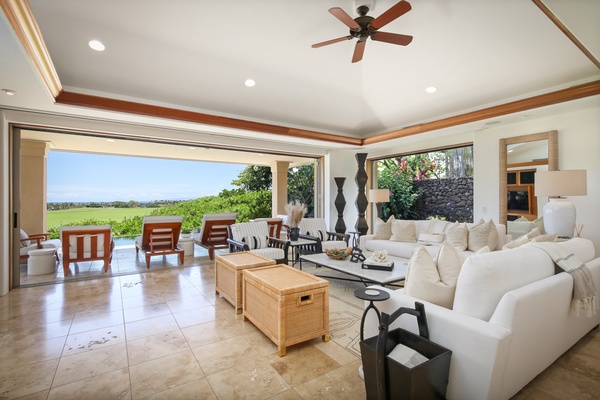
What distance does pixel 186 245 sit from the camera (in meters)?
6.30

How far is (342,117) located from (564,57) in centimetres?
328

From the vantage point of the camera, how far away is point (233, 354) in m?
2.38

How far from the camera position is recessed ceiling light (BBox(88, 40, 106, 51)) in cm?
323

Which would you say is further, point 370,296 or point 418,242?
point 418,242

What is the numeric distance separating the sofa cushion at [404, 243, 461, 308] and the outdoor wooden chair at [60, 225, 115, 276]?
16.2ft

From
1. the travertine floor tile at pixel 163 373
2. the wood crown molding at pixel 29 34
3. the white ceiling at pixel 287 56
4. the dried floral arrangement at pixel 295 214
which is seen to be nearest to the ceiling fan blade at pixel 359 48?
the white ceiling at pixel 287 56

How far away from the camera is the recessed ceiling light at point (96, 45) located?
323cm

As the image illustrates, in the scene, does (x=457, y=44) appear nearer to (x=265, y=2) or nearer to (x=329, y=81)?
(x=329, y=81)

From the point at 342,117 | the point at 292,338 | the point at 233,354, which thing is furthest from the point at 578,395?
the point at 342,117

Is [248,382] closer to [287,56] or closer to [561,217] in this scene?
[287,56]

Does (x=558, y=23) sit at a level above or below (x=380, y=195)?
above

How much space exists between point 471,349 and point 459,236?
3347mm

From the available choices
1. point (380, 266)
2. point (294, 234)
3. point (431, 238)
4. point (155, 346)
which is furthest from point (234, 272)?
point (431, 238)

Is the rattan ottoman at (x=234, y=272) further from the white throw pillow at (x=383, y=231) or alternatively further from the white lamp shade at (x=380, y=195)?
the white lamp shade at (x=380, y=195)
